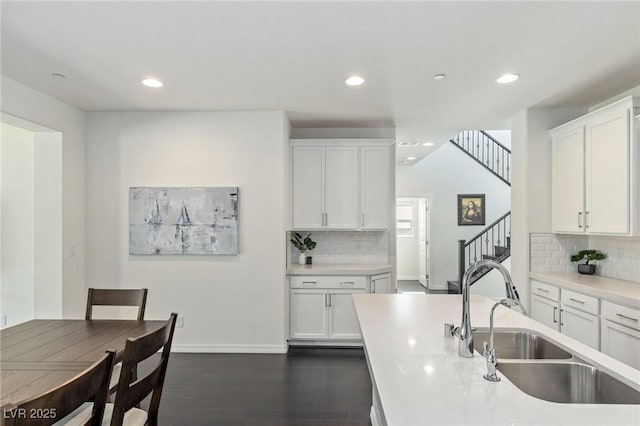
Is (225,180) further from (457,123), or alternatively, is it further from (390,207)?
(457,123)

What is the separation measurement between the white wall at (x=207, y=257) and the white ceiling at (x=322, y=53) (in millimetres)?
279

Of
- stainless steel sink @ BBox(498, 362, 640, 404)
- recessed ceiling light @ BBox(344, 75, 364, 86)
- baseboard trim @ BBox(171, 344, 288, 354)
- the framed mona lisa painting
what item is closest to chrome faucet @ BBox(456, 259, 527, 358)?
stainless steel sink @ BBox(498, 362, 640, 404)

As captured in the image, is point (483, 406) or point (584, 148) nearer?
point (483, 406)

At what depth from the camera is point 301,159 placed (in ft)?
15.5

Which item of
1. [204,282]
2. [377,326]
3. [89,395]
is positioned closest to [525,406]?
[377,326]

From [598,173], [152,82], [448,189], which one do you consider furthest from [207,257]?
[448,189]

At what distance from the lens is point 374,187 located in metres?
4.75

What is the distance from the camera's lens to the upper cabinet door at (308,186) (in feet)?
15.5

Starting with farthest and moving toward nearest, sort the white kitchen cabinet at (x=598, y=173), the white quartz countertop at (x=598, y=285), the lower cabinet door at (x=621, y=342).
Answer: the white kitchen cabinet at (x=598, y=173), the white quartz countertop at (x=598, y=285), the lower cabinet door at (x=621, y=342)

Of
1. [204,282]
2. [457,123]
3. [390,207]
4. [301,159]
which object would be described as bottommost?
[204,282]

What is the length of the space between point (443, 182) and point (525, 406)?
7682 mm

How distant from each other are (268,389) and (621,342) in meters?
2.82

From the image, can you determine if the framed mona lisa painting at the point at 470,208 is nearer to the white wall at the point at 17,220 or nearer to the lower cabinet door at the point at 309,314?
the lower cabinet door at the point at 309,314

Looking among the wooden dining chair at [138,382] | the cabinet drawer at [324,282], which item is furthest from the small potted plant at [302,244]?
the wooden dining chair at [138,382]
